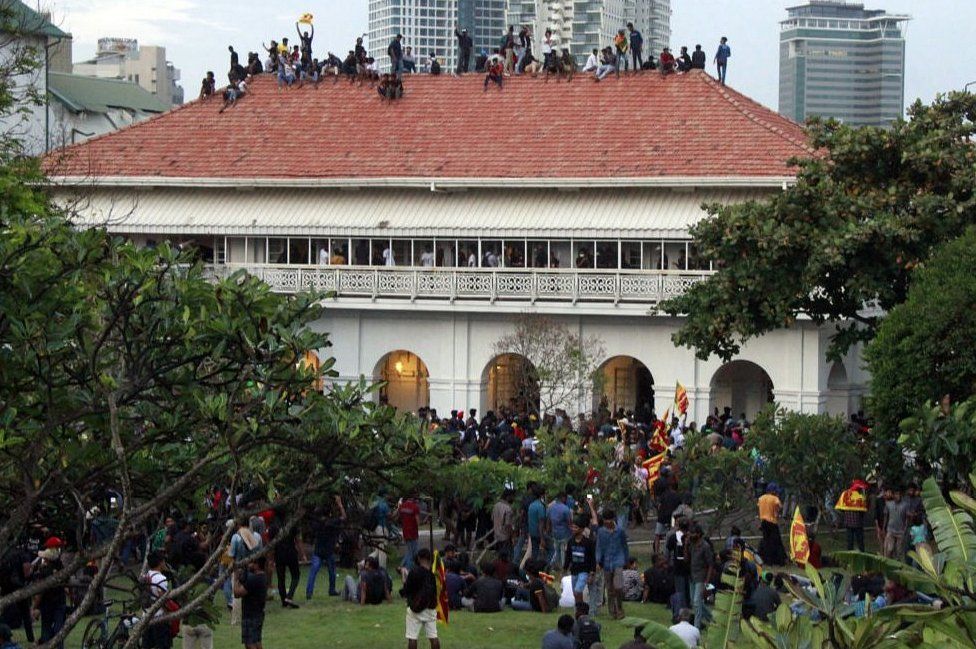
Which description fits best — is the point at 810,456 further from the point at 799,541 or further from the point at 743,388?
the point at 743,388

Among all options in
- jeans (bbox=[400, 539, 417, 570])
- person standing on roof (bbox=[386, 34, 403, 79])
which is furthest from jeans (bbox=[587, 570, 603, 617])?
person standing on roof (bbox=[386, 34, 403, 79])

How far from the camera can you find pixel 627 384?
44.1m

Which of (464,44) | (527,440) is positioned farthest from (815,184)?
(464,44)

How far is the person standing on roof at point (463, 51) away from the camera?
49719 mm

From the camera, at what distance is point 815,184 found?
29125 mm

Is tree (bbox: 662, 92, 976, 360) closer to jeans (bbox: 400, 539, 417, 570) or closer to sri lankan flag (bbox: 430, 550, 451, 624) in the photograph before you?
jeans (bbox: 400, 539, 417, 570)

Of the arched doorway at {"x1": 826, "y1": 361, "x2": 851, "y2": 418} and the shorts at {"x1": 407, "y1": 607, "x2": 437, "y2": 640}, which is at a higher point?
the arched doorway at {"x1": 826, "y1": 361, "x2": 851, "y2": 418}

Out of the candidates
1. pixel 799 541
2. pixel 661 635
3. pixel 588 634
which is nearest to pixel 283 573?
pixel 588 634

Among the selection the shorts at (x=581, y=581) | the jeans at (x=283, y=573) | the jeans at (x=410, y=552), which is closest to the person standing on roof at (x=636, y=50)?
the jeans at (x=410, y=552)

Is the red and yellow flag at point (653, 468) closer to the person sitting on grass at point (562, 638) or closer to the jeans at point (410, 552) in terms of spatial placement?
the jeans at point (410, 552)

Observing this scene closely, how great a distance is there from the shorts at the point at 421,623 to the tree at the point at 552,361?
2022 centimetres

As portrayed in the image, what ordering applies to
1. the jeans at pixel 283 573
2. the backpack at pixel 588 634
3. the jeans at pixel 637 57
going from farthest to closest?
the jeans at pixel 637 57, the jeans at pixel 283 573, the backpack at pixel 588 634

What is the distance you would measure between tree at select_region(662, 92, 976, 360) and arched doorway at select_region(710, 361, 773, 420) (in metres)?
12.3

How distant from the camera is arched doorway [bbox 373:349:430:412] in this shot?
44844 mm
